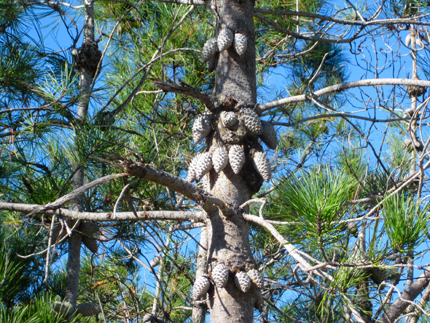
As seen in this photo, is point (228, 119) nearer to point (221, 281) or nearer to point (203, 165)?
point (203, 165)

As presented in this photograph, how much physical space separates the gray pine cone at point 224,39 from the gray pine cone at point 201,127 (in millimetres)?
244

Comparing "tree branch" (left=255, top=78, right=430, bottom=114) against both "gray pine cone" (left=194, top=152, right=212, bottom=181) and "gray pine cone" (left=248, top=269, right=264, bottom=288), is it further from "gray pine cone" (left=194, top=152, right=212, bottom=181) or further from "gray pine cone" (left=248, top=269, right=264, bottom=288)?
"gray pine cone" (left=248, top=269, right=264, bottom=288)

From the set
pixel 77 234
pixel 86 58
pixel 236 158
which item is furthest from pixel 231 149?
pixel 86 58

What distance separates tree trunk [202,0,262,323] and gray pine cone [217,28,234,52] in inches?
1.4

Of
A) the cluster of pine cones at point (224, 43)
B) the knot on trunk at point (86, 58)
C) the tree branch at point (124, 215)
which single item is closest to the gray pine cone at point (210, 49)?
the cluster of pine cones at point (224, 43)

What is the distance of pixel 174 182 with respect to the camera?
40.8 inches

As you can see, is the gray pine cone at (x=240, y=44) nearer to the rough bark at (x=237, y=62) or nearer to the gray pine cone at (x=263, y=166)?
the rough bark at (x=237, y=62)

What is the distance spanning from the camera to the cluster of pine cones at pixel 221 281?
115 centimetres

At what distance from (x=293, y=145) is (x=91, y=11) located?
1.57 m

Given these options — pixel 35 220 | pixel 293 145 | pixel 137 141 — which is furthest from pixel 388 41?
pixel 35 220

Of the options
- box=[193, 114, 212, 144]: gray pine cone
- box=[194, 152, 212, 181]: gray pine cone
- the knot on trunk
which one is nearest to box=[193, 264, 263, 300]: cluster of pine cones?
box=[194, 152, 212, 181]: gray pine cone

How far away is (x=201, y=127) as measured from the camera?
4.41ft

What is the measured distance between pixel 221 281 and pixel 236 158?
354 mm

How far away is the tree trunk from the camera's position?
117 centimetres
